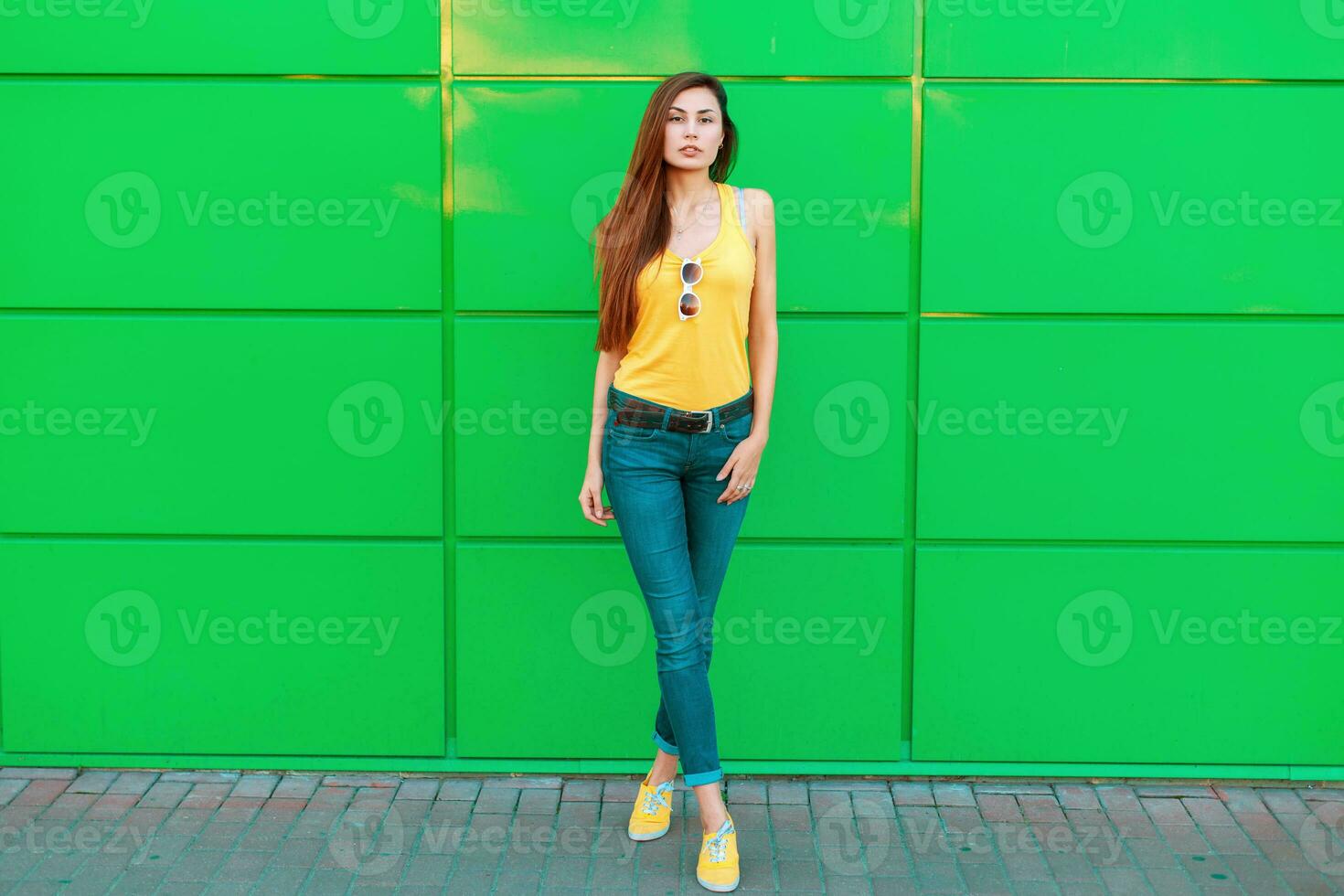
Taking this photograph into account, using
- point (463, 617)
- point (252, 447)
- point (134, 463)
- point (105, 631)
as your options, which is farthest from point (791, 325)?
point (105, 631)

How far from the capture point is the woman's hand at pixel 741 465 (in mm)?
2963

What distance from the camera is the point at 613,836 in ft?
10.7

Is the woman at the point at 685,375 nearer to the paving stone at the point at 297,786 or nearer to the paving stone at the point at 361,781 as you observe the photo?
the paving stone at the point at 361,781

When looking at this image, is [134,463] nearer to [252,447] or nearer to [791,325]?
[252,447]

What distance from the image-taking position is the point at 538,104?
3438 mm

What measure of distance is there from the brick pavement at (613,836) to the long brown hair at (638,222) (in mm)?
1362

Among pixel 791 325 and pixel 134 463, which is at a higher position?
pixel 791 325

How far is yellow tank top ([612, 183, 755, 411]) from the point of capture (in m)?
2.90

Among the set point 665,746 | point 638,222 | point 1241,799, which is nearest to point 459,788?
point 665,746

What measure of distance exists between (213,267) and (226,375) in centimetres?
32

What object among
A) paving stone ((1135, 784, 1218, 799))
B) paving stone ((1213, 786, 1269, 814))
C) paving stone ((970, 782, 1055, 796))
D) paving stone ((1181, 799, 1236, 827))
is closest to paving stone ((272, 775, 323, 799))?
paving stone ((970, 782, 1055, 796))

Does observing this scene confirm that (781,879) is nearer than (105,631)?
Yes

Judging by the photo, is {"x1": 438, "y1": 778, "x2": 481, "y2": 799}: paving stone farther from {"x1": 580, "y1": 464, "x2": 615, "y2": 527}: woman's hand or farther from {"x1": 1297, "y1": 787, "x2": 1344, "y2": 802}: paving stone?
{"x1": 1297, "y1": 787, "x2": 1344, "y2": 802}: paving stone

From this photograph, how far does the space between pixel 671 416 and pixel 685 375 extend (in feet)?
0.35
